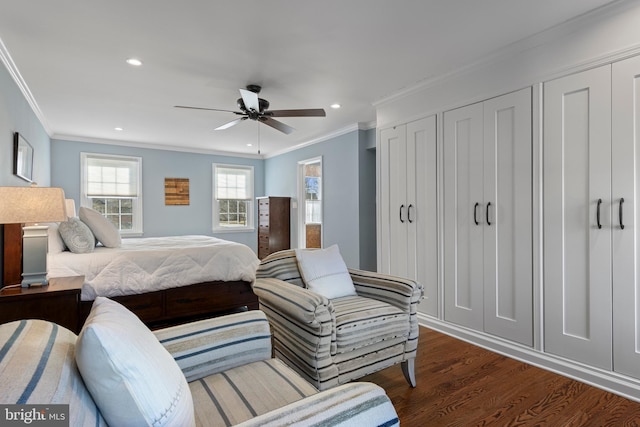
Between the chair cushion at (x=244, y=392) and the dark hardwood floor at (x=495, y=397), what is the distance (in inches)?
36.4

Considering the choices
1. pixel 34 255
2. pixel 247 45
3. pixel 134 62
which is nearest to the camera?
pixel 34 255

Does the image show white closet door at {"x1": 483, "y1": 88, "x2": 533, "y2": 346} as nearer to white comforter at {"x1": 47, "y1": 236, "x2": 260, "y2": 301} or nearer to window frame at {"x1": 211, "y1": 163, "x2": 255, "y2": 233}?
white comforter at {"x1": 47, "y1": 236, "x2": 260, "y2": 301}

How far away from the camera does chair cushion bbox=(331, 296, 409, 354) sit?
1.84 meters

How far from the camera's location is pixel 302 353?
1.80 m

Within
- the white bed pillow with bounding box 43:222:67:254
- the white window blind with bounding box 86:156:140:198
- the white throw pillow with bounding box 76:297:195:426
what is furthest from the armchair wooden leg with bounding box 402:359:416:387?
the white window blind with bounding box 86:156:140:198

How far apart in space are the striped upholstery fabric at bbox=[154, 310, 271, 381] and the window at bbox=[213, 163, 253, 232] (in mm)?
5484

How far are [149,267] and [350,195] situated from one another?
2.93 meters

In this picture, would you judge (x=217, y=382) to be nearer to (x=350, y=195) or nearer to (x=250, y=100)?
(x=250, y=100)

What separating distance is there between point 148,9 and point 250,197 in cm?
520

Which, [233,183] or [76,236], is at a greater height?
[233,183]

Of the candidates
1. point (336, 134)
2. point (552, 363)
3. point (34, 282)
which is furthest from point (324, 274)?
point (336, 134)

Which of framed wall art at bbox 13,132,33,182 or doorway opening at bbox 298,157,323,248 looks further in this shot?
doorway opening at bbox 298,157,323,248

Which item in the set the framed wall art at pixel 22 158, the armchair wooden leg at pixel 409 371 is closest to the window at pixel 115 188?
the framed wall art at pixel 22 158

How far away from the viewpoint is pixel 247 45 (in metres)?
2.56
